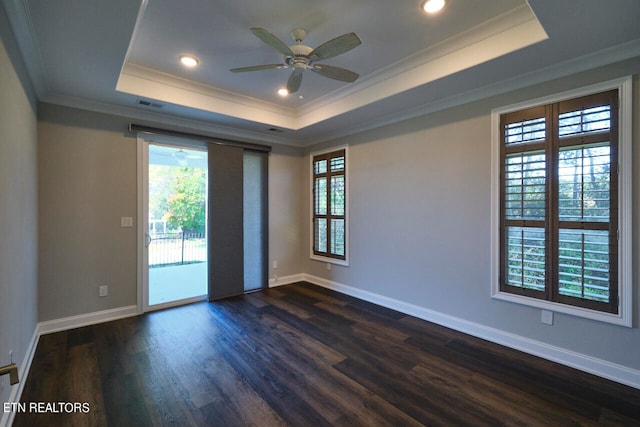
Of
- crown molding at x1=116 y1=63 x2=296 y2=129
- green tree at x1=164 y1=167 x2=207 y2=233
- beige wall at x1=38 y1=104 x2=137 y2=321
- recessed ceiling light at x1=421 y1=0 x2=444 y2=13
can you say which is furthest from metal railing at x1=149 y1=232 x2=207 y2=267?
recessed ceiling light at x1=421 y1=0 x2=444 y2=13

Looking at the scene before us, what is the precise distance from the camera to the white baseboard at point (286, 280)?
5.03 meters

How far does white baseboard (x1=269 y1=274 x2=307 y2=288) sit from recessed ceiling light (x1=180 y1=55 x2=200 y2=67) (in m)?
3.43

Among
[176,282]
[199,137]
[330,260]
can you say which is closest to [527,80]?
[330,260]

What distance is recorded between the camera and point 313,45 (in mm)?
2676

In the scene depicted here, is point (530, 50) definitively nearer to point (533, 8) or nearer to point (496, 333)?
point (533, 8)

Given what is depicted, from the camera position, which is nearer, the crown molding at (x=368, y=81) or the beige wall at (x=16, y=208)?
the beige wall at (x=16, y=208)

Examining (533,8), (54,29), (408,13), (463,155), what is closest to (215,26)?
(54,29)

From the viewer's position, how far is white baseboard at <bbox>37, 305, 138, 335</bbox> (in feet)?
10.3

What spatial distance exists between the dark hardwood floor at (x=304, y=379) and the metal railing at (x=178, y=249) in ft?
6.47

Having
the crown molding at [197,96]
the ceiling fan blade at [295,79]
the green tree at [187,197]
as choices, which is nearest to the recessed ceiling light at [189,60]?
the crown molding at [197,96]

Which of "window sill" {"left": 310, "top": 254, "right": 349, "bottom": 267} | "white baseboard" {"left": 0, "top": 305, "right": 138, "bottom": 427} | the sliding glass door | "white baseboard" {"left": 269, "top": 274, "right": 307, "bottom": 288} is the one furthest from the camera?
"white baseboard" {"left": 269, "top": 274, "right": 307, "bottom": 288}

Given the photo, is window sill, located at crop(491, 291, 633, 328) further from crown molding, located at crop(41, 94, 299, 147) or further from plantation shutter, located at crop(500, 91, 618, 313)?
crown molding, located at crop(41, 94, 299, 147)

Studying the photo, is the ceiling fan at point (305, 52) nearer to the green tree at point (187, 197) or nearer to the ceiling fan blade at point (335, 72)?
the ceiling fan blade at point (335, 72)

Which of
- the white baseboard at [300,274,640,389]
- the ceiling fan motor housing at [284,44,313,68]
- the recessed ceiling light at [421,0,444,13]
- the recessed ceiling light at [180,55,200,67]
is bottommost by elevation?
the white baseboard at [300,274,640,389]
